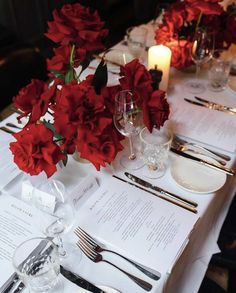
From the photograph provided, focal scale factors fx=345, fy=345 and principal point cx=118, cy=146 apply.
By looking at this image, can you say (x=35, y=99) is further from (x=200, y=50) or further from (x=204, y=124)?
(x=200, y=50)

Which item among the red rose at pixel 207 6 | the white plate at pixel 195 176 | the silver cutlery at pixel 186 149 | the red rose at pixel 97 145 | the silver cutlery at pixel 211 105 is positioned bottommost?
the white plate at pixel 195 176

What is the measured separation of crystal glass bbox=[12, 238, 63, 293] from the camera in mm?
693

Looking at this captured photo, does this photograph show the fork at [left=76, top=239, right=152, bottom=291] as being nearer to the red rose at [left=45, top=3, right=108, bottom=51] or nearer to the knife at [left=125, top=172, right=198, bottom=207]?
the knife at [left=125, top=172, right=198, bottom=207]

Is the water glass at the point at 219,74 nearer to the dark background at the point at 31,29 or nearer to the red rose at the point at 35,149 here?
the dark background at the point at 31,29

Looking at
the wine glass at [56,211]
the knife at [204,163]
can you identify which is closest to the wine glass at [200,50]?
the knife at [204,163]

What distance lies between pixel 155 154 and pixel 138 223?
0.73 feet

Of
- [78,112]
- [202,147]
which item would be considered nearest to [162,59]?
[202,147]

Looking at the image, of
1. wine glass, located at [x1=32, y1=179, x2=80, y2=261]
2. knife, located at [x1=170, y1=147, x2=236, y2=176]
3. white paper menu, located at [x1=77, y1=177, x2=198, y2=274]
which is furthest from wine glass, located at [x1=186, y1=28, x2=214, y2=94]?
wine glass, located at [x1=32, y1=179, x2=80, y2=261]

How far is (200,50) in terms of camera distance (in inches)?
49.2

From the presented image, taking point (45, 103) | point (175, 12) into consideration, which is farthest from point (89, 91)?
point (175, 12)

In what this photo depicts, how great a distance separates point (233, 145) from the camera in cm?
103

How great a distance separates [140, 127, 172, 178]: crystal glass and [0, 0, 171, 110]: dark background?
855 millimetres

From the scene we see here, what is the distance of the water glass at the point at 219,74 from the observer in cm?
131

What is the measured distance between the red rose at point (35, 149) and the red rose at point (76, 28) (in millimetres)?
315
